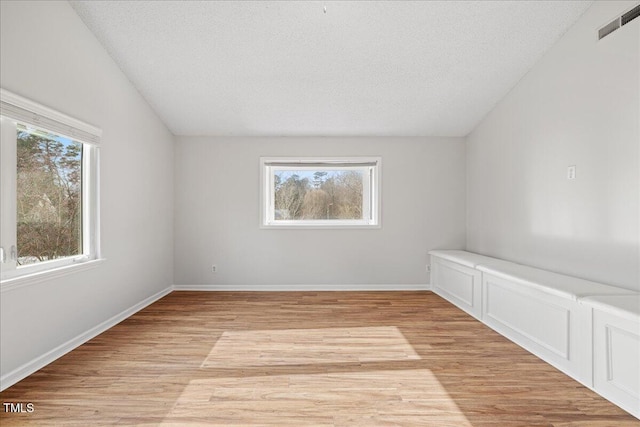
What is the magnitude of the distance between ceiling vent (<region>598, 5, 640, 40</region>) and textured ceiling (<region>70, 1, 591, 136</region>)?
32 cm

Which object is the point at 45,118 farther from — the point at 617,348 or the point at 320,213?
the point at 617,348

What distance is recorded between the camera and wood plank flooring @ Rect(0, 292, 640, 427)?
1953mm

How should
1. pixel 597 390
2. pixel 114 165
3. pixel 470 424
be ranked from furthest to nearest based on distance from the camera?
pixel 114 165
pixel 597 390
pixel 470 424

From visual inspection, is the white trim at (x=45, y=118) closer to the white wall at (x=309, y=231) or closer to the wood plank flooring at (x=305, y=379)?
the wood plank flooring at (x=305, y=379)

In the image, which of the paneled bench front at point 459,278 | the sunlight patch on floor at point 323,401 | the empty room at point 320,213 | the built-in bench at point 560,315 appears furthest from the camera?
the paneled bench front at point 459,278

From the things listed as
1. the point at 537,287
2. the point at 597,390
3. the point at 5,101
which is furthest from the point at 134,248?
the point at 597,390

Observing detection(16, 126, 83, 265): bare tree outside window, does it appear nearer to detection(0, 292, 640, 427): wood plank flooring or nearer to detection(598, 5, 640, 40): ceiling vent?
detection(0, 292, 640, 427): wood plank flooring

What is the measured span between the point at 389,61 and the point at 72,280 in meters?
3.36

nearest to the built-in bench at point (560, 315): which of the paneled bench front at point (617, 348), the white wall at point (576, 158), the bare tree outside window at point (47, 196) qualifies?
the paneled bench front at point (617, 348)

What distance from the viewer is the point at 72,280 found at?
2883mm

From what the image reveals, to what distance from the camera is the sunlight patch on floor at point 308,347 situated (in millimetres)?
2684

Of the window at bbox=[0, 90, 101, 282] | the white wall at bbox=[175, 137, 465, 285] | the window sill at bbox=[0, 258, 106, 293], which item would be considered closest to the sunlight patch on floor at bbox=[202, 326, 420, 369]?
the window sill at bbox=[0, 258, 106, 293]

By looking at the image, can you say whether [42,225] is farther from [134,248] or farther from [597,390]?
[597,390]

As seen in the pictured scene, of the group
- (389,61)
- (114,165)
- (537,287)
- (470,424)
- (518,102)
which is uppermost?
(389,61)
